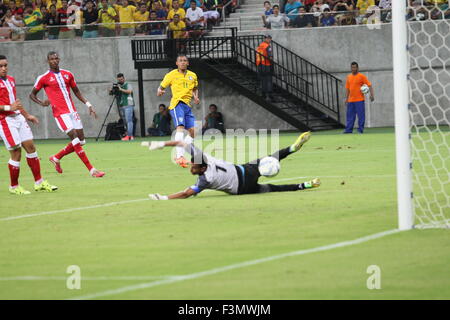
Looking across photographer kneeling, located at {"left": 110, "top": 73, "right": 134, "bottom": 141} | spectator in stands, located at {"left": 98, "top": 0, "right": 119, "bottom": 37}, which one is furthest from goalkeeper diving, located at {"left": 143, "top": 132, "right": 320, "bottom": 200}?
spectator in stands, located at {"left": 98, "top": 0, "right": 119, "bottom": 37}

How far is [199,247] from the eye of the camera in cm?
904

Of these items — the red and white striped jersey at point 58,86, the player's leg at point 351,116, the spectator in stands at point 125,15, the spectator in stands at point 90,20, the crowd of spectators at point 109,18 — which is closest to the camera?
the red and white striped jersey at point 58,86

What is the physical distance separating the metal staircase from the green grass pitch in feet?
54.5

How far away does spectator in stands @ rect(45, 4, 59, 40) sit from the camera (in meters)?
35.4

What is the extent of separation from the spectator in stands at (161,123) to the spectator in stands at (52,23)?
17.1 feet

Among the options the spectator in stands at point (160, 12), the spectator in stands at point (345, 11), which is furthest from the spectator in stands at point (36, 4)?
the spectator in stands at point (345, 11)

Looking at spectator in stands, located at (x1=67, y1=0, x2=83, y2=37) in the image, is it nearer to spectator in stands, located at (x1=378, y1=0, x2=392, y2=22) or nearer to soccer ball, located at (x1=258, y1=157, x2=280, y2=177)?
spectator in stands, located at (x1=378, y1=0, x2=392, y2=22)

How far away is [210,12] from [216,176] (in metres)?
22.7

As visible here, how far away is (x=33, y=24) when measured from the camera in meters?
36.0

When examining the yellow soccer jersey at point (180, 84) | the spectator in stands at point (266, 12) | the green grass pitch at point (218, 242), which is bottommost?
the green grass pitch at point (218, 242)

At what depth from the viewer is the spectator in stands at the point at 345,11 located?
32844mm

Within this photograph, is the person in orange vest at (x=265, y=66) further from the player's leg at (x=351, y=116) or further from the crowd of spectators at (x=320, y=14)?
the player's leg at (x=351, y=116)

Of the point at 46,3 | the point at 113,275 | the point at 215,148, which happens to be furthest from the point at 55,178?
the point at 46,3

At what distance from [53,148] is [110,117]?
702 centimetres
